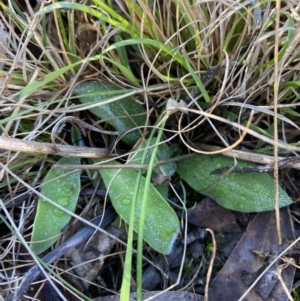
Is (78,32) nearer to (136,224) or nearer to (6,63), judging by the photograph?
(6,63)

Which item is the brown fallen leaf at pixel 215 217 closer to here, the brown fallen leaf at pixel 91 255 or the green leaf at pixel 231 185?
the green leaf at pixel 231 185

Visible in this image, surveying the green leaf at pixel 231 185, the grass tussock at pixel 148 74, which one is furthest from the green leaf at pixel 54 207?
the green leaf at pixel 231 185

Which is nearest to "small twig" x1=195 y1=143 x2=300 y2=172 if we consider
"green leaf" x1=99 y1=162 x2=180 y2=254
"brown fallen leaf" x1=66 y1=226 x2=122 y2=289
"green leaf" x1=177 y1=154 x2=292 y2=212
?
"green leaf" x1=177 y1=154 x2=292 y2=212

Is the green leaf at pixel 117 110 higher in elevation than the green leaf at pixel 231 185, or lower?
higher

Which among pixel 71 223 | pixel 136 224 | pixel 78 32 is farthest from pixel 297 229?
pixel 78 32

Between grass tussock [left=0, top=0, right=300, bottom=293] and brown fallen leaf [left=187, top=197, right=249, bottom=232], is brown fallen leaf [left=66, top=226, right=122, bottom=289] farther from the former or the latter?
brown fallen leaf [left=187, top=197, right=249, bottom=232]

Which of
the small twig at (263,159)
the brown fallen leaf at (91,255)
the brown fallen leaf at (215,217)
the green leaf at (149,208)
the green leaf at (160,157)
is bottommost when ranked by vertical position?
the brown fallen leaf at (91,255)

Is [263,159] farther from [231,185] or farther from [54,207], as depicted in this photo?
[54,207]
